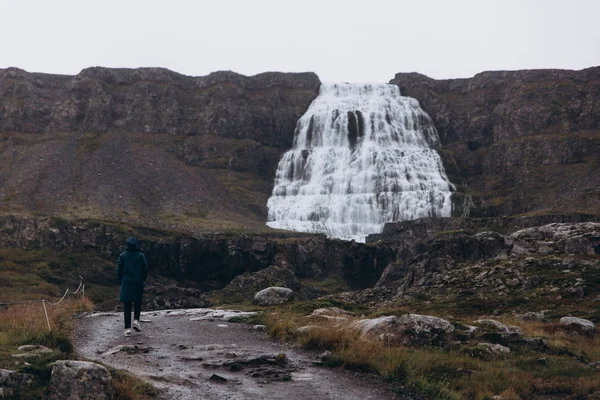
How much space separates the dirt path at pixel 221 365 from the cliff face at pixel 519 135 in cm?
6829

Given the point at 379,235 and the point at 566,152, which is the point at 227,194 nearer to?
the point at 379,235

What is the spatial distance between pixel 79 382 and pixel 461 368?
7441 mm

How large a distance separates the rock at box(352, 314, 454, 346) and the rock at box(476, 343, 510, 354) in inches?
32.1

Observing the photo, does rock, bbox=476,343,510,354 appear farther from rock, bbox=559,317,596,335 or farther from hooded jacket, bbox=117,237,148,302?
hooded jacket, bbox=117,237,148,302

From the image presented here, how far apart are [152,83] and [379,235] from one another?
56.2 m

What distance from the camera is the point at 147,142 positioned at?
10712cm

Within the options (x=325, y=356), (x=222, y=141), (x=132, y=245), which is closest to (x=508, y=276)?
(x=325, y=356)

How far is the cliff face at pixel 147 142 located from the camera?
87750 mm

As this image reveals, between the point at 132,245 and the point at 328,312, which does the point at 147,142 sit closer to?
the point at 328,312

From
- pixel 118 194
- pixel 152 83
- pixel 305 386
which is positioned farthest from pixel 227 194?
pixel 305 386

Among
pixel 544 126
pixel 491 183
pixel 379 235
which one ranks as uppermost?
pixel 544 126

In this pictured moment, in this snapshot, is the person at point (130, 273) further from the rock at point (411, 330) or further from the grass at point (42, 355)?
the rock at point (411, 330)

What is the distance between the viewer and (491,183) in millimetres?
97938

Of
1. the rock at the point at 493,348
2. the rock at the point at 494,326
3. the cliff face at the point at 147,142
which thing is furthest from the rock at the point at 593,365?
the cliff face at the point at 147,142
